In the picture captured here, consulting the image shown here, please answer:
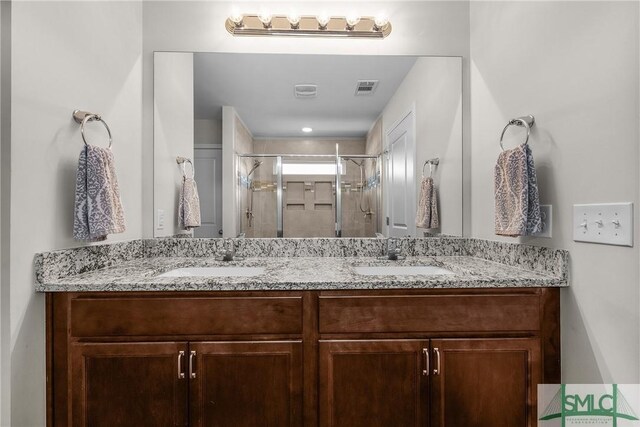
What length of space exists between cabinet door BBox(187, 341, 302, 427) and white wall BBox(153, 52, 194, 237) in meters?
0.86

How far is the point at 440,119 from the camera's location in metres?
1.95

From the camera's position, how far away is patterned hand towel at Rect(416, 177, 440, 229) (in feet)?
6.25

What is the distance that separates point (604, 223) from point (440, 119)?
3.44 feet

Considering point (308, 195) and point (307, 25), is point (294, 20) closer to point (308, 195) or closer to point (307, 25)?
point (307, 25)

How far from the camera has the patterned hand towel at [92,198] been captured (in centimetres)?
132

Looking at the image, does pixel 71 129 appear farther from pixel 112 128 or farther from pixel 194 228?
pixel 194 228

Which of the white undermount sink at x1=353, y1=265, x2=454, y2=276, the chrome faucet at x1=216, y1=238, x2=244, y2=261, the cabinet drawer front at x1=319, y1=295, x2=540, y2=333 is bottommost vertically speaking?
the cabinet drawer front at x1=319, y1=295, x2=540, y2=333

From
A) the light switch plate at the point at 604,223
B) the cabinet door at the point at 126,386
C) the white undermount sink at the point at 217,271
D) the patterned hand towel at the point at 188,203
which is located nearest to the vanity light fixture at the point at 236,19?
the patterned hand towel at the point at 188,203

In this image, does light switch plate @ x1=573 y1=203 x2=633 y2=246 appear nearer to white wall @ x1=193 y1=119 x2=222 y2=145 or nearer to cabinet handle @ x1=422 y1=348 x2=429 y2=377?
cabinet handle @ x1=422 y1=348 x2=429 y2=377

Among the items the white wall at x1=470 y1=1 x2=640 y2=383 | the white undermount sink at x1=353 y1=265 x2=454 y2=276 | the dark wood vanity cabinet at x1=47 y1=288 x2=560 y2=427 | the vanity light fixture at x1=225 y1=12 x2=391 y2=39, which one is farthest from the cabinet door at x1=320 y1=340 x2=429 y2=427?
the vanity light fixture at x1=225 y1=12 x2=391 y2=39

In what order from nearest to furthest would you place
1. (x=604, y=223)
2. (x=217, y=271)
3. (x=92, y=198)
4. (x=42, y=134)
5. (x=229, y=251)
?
(x=604, y=223) → (x=42, y=134) → (x=92, y=198) → (x=217, y=271) → (x=229, y=251)

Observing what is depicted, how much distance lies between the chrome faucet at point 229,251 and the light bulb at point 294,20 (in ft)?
3.88

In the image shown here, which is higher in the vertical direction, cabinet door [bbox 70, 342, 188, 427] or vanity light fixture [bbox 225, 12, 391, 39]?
vanity light fixture [bbox 225, 12, 391, 39]

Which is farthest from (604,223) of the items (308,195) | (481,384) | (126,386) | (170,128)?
(170,128)
